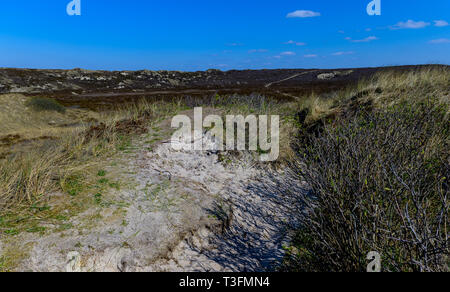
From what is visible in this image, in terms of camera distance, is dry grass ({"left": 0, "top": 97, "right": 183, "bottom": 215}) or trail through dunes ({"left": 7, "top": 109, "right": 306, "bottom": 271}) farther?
dry grass ({"left": 0, "top": 97, "right": 183, "bottom": 215})

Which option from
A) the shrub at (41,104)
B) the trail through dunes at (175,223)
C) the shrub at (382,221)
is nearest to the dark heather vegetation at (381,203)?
the shrub at (382,221)

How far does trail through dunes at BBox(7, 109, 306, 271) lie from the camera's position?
9.59 feet

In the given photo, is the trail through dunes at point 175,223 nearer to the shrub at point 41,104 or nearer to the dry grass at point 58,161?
the dry grass at point 58,161

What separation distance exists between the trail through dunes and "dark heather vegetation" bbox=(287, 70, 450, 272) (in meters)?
0.75

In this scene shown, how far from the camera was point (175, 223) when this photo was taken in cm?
361

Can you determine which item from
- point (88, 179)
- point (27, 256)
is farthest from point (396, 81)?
point (27, 256)

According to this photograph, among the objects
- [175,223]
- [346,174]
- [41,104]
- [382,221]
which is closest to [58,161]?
[175,223]

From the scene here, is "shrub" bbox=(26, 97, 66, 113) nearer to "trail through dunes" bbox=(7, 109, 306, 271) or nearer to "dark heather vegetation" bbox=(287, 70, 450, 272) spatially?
"trail through dunes" bbox=(7, 109, 306, 271)

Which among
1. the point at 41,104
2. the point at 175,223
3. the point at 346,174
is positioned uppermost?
the point at 41,104

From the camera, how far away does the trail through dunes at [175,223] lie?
2.92m

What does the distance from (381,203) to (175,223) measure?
2582 mm

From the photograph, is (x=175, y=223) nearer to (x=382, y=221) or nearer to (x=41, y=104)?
(x=382, y=221)

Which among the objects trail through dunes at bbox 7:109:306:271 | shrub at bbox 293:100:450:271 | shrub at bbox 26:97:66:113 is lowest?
trail through dunes at bbox 7:109:306:271

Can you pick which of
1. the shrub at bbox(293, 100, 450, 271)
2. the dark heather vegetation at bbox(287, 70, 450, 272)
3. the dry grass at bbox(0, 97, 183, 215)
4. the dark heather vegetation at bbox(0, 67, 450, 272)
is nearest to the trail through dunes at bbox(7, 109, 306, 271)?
the dark heather vegetation at bbox(0, 67, 450, 272)
